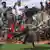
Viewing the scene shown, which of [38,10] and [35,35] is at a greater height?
[38,10]

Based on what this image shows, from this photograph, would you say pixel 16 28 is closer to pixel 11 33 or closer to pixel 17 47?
pixel 11 33

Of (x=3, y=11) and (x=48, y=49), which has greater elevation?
(x=3, y=11)


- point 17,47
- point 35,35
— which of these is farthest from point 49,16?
point 17,47

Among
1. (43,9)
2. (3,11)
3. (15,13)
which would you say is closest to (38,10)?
(43,9)

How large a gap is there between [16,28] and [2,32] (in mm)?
151

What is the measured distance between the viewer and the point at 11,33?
141 cm

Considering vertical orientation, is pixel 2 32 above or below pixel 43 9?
below

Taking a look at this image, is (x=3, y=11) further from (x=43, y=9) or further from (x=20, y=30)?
(x=43, y=9)

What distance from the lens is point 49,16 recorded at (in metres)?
1.39

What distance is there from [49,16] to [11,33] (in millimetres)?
423

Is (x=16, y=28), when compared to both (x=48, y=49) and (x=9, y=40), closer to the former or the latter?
(x=9, y=40)

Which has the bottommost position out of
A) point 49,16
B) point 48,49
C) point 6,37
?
point 48,49

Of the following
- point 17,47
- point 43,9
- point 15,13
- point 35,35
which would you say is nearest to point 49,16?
point 43,9

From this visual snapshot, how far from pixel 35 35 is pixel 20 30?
160mm
